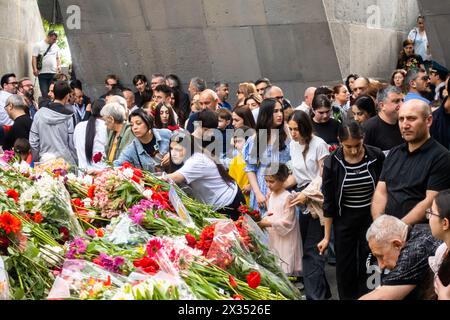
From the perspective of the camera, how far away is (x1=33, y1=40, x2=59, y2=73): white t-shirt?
18969 mm

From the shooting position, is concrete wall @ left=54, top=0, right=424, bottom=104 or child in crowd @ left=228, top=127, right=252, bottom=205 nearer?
child in crowd @ left=228, top=127, right=252, bottom=205

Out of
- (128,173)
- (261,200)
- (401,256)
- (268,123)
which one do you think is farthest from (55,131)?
(401,256)

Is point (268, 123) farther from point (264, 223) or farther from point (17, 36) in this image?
point (17, 36)

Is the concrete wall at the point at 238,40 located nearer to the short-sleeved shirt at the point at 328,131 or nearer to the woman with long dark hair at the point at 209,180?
the short-sleeved shirt at the point at 328,131

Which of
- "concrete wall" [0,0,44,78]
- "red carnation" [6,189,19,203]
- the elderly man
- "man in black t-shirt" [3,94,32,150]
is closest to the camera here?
the elderly man

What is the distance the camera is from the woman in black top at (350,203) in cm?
877

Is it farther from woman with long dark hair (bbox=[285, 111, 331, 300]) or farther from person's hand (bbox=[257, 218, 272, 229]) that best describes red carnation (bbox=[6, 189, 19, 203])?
woman with long dark hair (bbox=[285, 111, 331, 300])

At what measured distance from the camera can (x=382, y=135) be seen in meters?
9.66

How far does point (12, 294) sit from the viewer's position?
18.2 feet

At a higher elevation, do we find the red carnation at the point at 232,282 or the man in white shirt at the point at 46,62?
the man in white shirt at the point at 46,62

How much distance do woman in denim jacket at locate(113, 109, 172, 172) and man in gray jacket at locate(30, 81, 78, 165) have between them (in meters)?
2.33

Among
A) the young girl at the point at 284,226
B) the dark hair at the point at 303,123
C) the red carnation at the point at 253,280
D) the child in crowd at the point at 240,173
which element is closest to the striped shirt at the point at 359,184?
the young girl at the point at 284,226

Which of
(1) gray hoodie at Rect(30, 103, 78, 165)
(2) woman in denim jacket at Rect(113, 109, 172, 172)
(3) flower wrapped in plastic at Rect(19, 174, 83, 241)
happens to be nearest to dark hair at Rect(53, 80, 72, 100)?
(1) gray hoodie at Rect(30, 103, 78, 165)
